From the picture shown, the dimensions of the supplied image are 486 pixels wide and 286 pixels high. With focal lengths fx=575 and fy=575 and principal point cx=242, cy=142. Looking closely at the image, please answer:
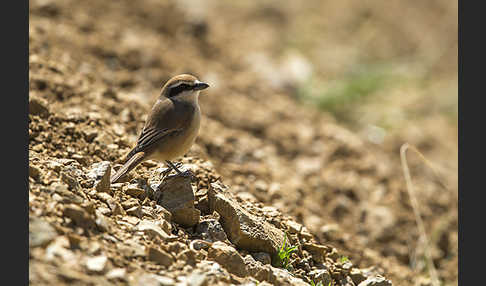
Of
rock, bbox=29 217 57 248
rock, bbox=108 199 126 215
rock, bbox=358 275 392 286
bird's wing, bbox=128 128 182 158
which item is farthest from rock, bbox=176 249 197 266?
rock, bbox=358 275 392 286

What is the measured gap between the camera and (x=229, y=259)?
179 inches

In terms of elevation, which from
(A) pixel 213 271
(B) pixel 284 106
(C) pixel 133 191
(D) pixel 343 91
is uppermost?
(D) pixel 343 91

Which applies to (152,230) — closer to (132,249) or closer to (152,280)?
(132,249)

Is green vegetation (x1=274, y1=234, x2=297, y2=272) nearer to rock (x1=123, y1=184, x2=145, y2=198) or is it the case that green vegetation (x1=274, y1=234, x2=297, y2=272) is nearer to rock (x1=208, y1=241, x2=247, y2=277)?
rock (x1=208, y1=241, x2=247, y2=277)

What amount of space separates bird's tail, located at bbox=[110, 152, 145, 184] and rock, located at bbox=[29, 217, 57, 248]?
1304 mm

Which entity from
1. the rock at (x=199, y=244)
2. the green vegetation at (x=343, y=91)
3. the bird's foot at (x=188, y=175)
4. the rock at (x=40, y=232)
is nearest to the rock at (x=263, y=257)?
the rock at (x=199, y=244)

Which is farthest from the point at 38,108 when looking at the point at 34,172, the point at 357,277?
the point at 357,277

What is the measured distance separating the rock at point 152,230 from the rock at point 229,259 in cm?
37

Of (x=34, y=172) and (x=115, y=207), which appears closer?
(x=34, y=172)

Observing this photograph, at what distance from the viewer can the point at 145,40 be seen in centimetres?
1109

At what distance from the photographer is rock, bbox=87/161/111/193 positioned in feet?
16.3

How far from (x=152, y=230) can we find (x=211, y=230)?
0.62m

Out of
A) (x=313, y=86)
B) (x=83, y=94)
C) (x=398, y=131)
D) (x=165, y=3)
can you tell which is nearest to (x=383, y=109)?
(x=398, y=131)

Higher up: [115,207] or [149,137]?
[149,137]
